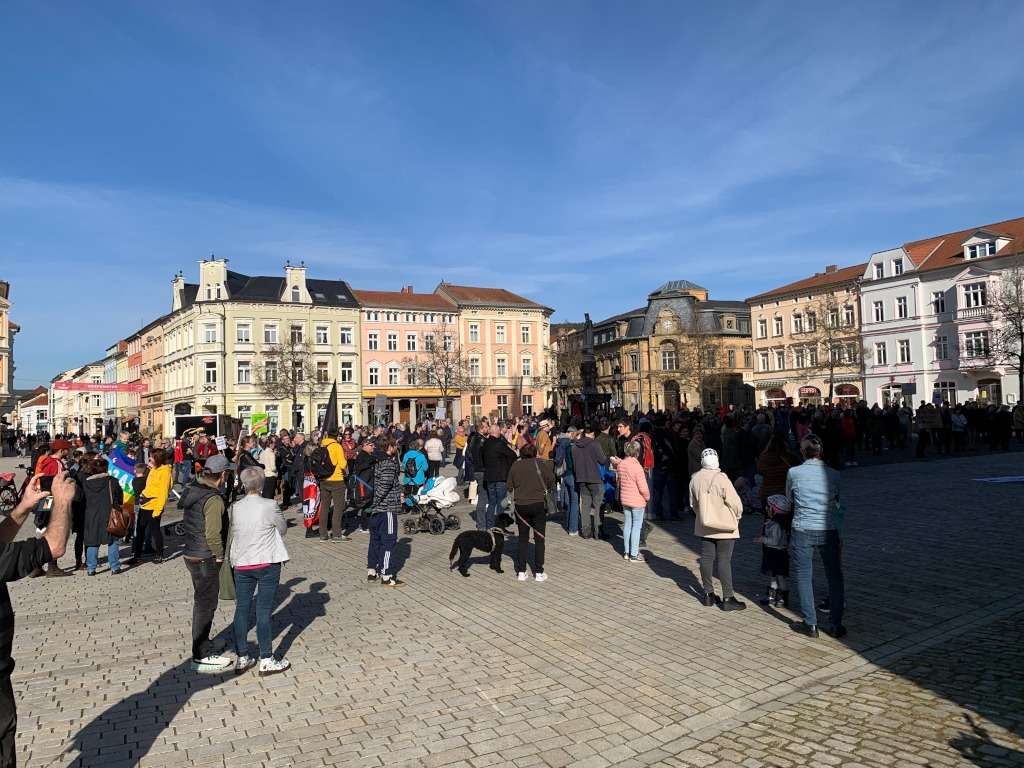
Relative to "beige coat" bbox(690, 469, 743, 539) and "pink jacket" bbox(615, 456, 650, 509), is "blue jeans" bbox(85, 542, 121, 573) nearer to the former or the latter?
"pink jacket" bbox(615, 456, 650, 509)

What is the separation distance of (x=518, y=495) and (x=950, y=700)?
5327mm

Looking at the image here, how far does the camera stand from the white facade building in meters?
45.6

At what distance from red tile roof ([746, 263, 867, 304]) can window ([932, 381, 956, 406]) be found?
36.0 feet

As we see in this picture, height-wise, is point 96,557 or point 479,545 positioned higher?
point 479,545

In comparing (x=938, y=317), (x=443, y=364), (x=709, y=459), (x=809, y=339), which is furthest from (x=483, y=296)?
(x=709, y=459)

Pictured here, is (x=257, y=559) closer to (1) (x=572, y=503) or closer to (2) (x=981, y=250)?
(1) (x=572, y=503)

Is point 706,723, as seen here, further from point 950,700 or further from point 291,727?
point 291,727

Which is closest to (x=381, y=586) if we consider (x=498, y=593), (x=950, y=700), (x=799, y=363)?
(x=498, y=593)

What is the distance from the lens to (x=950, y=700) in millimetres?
5129

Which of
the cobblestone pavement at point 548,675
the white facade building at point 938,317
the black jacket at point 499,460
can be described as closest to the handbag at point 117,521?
the cobblestone pavement at point 548,675

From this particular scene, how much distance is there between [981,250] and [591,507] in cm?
4788

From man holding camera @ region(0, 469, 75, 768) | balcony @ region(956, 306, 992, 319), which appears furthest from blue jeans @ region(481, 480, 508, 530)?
balcony @ region(956, 306, 992, 319)

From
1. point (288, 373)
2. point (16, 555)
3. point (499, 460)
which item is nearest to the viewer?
point (16, 555)

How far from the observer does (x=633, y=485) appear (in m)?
9.92
